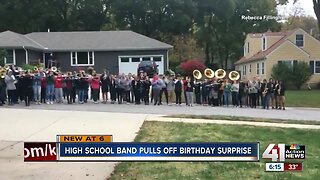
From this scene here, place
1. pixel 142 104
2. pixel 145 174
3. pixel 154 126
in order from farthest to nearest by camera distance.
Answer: pixel 142 104 → pixel 154 126 → pixel 145 174

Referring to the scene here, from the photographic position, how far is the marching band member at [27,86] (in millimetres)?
20266

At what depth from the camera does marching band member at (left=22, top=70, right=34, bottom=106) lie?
2027 centimetres

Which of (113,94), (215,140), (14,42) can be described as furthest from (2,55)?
(215,140)

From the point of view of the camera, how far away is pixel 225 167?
26.6 ft

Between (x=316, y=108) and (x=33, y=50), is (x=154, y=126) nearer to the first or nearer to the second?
(x=316, y=108)

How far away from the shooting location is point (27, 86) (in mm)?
20578

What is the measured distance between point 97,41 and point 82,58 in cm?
232

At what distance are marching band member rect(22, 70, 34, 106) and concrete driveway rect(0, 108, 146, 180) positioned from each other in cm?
258

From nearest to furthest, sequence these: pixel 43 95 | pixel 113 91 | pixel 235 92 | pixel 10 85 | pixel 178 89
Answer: pixel 10 85
pixel 43 95
pixel 113 91
pixel 178 89
pixel 235 92

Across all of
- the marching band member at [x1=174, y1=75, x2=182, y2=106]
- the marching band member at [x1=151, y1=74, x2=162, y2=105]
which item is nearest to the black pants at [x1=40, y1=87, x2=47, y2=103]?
the marching band member at [x1=151, y1=74, x2=162, y2=105]

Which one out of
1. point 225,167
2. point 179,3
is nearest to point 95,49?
point 179,3

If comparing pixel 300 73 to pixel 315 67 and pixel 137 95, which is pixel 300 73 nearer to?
pixel 315 67

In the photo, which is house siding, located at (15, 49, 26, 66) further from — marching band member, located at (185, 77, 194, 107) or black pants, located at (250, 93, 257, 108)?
black pants, located at (250, 93, 257, 108)

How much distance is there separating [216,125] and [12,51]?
95.0ft
